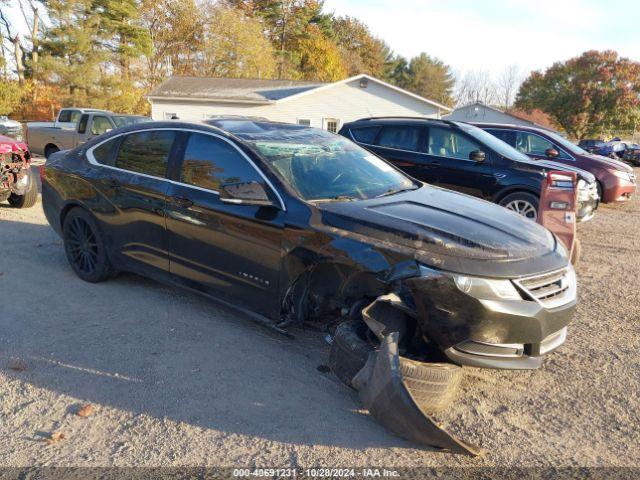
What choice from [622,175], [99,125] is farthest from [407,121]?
[99,125]

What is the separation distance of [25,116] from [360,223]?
38752 millimetres

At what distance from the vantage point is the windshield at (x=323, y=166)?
396cm

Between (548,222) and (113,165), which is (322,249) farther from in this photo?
(548,222)

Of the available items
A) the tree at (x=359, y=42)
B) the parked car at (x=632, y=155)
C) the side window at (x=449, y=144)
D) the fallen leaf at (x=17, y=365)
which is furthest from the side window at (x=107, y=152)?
the tree at (x=359, y=42)

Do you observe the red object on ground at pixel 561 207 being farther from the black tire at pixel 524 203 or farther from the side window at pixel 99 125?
the side window at pixel 99 125

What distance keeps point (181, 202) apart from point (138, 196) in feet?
1.93

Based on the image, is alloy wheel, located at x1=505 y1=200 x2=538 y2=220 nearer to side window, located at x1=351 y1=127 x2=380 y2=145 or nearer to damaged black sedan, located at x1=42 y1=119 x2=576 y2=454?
side window, located at x1=351 y1=127 x2=380 y2=145

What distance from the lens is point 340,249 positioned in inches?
133

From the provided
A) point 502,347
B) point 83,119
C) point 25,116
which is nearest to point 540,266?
point 502,347

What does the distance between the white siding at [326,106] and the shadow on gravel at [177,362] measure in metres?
24.7

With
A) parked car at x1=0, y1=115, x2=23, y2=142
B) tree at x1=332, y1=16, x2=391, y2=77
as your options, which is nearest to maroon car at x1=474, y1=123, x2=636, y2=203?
parked car at x1=0, y1=115, x2=23, y2=142

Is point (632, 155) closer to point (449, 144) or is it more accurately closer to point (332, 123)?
point (332, 123)

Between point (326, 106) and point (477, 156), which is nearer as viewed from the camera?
point (477, 156)

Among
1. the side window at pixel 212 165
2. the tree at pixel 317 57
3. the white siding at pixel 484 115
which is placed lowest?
the side window at pixel 212 165
